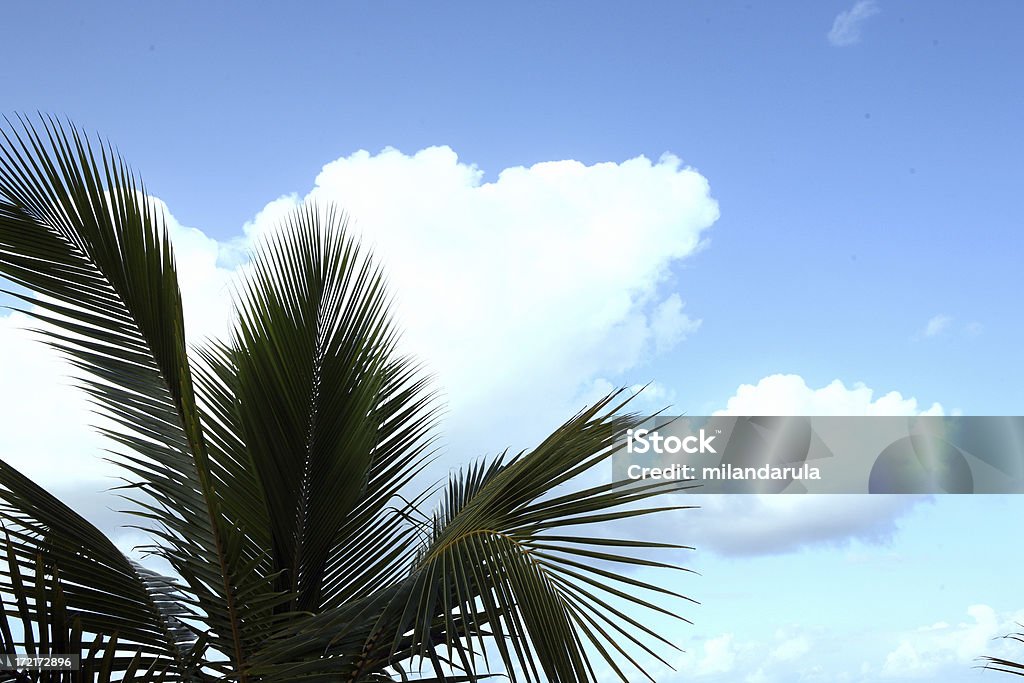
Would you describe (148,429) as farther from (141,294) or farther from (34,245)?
(34,245)

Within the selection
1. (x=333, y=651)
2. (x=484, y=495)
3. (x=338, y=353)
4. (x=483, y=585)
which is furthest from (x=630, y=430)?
(x=338, y=353)

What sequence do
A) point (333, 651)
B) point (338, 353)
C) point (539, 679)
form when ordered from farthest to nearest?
point (338, 353) < point (333, 651) < point (539, 679)

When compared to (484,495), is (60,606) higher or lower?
lower

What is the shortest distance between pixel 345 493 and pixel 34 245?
117 centimetres

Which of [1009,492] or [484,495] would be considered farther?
[1009,492]

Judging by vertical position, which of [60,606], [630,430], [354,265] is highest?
[354,265]

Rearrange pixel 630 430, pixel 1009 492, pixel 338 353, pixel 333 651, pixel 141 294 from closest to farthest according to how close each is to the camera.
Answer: pixel 630 430
pixel 333 651
pixel 141 294
pixel 338 353
pixel 1009 492

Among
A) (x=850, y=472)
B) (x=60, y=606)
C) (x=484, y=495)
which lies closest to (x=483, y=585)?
(x=484, y=495)

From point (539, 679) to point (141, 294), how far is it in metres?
1.58

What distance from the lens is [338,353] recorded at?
3006 mm

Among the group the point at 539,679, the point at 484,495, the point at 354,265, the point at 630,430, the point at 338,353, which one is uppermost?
the point at 354,265

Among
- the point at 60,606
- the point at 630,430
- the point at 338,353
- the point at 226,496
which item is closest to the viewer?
the point at 60,606

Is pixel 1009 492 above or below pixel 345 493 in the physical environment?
above

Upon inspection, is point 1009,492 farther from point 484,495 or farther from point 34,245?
point 34,245
